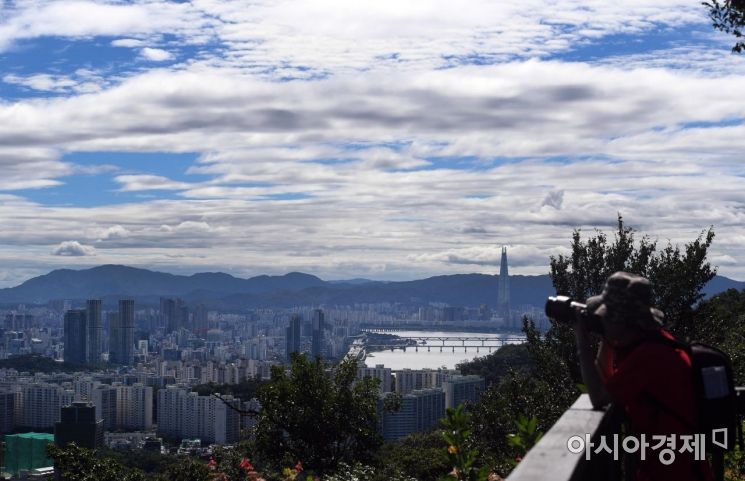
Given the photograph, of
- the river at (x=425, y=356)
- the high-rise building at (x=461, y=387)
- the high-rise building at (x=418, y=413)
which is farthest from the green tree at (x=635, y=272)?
the river at (x=425, y=356)

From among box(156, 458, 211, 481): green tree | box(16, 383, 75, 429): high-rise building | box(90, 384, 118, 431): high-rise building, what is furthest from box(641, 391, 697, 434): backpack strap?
box(90, 384, 118, 431): high-rise building

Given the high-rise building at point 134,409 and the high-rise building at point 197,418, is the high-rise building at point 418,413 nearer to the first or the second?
the high-rise building at point 197,418

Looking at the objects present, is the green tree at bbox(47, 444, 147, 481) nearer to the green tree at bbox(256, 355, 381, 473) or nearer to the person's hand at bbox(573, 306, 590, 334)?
the green tree at bbox(256, 355, 381, 473)

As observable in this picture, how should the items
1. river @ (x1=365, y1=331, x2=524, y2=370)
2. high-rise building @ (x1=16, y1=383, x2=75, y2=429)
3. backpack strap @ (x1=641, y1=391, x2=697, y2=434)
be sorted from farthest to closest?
river @ (x1=365, y1=331, x2=524, y2=370) → high-rise building @ (x1=16, y1=383, x2=75, y2=429) → backpack strap @ (x1=641, y1=391, x2=697, y2=434)

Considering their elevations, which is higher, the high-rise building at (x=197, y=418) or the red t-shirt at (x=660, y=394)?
the red t-shirt at (x=660, y=394)

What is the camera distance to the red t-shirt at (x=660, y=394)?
2.69 metres

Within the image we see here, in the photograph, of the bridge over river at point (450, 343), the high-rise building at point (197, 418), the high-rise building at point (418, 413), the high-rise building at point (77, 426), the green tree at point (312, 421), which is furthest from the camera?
the bridge over river at point (450, 343)

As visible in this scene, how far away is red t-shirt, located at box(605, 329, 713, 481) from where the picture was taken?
269 centimetres

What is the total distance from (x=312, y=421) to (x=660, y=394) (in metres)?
11.0

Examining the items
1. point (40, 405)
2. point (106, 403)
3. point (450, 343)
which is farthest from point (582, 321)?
point (450, 343)

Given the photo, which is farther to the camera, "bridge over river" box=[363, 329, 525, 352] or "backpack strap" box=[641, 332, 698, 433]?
→ "bridge over river" box=[363, 329, 525, 352]

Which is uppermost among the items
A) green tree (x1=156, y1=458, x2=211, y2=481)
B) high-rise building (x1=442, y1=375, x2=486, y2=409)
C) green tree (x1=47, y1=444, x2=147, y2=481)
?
green tree (x1=156, y1=458, x2=211, y2=481)

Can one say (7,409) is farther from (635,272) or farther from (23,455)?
(635,272)

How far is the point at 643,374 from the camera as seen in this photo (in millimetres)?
2699
